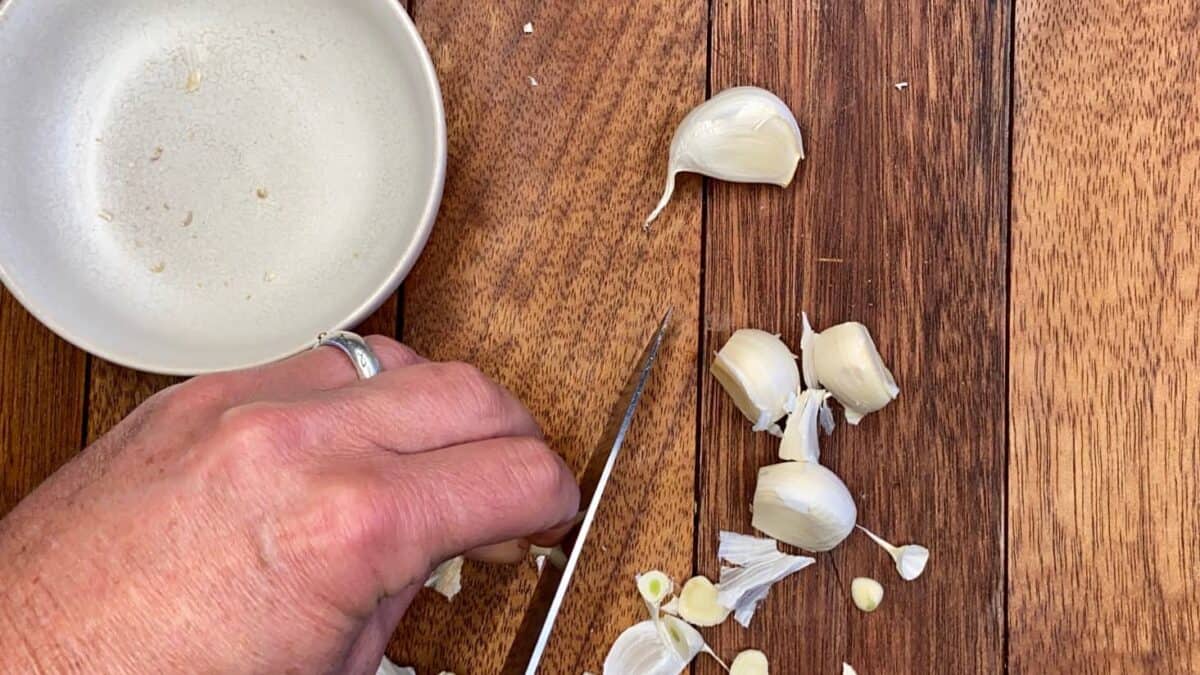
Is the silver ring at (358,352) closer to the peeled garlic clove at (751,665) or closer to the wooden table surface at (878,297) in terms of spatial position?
the wooden table surface at (878,297)

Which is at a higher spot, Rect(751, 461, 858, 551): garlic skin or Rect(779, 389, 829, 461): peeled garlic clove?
Rect(779, 389, 829, 461): peeled garlic clove

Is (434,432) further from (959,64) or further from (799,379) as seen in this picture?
(959,64)

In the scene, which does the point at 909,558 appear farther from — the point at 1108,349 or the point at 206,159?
the point at 206,159

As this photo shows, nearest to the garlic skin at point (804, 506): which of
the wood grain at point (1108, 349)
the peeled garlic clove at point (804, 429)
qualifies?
the peeled garlic clove at point (804, 429)

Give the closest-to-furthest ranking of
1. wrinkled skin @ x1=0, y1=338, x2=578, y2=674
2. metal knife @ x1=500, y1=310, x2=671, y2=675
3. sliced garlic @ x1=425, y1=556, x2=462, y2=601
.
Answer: wrinkled skin @ x1=0, y1=338, x2=578, y2=674 → metal knife @ x1=500, y1=310, x2=671, y2=675 → sliced garlic @ x1=425, y1=556, x2=462, y2=601

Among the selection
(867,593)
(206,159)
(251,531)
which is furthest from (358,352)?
(867,593)

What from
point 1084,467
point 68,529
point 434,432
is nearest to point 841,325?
point 1084,467

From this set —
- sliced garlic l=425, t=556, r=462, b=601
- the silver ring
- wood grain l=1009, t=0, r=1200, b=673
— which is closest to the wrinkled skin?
the silver ring

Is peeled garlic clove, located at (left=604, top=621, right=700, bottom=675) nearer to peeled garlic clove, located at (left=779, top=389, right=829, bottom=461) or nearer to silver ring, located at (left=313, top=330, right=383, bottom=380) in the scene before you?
peeled garlic clove, located at (left=779, top=389, right=829, bottom=461)

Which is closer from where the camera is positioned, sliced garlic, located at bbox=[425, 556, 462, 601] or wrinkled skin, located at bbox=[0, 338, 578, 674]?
wrinkled skin, located at bbox=[0, 338, 578, 674]
